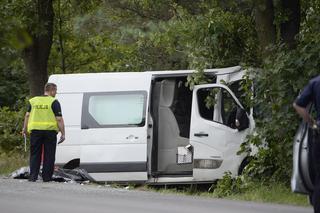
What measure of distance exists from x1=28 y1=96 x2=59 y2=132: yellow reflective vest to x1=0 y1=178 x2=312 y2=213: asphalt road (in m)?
1.50

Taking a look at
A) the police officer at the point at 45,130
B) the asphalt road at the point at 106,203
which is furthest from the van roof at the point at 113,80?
the asphalt road at the point at 106,203

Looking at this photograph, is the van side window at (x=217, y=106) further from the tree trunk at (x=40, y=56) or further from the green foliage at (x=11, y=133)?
the green foliage at (x=11, y=133)

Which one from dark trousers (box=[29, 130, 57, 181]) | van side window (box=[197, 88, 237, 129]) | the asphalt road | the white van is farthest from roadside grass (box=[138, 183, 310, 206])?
dark trousers (box=[29, 130, 57, 181])

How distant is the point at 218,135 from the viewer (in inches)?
492

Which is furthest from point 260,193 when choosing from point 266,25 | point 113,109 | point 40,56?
point 40,56

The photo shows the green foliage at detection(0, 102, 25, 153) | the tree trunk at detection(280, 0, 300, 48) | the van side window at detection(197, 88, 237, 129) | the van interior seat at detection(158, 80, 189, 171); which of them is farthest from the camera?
the green foliage at detection(0, 102, 25, 153)

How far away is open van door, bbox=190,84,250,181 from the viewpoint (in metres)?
12.5

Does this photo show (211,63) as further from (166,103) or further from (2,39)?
(2,39)

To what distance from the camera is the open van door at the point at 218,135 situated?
12.5 meters

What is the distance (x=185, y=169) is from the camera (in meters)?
12.9

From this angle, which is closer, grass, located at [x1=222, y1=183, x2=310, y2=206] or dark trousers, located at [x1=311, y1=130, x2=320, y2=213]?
dark trousers, located at [x1=311, y1=130, x2=320, y2=213]

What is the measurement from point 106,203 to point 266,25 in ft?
17.1

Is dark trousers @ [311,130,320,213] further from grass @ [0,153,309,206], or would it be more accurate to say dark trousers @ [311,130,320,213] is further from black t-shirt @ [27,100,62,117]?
black t-shirt @ [27,100,62,117]

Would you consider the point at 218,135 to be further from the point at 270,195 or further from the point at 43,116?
the point at 43,116
